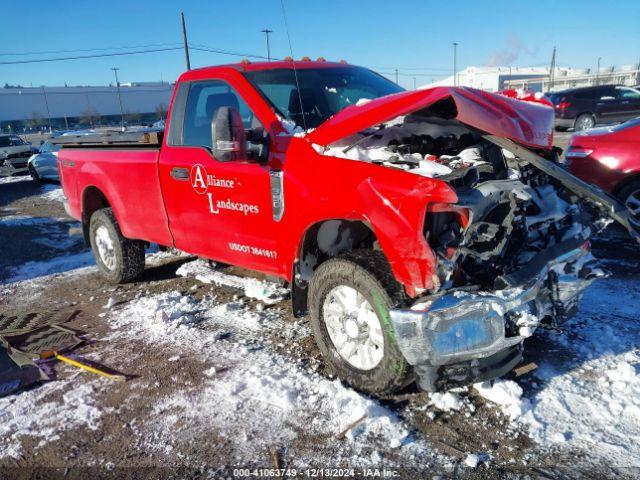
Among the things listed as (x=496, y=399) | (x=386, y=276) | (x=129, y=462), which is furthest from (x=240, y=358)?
(x=496, y=399)

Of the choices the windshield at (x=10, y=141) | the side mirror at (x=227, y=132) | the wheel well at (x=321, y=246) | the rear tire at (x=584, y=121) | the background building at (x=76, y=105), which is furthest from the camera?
the background building at (x=76, y=105)

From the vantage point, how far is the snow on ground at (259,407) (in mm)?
2775

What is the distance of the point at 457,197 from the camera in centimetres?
262

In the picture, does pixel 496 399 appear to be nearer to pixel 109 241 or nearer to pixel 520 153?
pixel 520 153

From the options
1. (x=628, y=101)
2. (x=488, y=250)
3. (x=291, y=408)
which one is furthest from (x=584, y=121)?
(x=291, y=408)

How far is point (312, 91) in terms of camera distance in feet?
13.6

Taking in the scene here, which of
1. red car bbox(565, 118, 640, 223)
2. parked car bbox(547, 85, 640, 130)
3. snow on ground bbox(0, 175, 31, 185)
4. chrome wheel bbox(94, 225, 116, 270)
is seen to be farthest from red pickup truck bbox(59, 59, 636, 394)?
parked car bbox(547, 85, 640, 130)

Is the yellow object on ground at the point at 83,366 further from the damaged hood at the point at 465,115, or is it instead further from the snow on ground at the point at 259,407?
the damaged hood at the point at 465,115

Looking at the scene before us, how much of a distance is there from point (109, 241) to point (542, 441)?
4.79m

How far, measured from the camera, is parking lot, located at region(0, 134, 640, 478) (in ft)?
8.66

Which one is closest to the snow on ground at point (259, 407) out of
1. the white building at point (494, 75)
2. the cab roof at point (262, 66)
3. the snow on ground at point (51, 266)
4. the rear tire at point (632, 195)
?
the cab roof at point (262, 66)

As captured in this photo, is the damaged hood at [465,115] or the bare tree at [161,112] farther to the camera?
the bare tree at [161,112]

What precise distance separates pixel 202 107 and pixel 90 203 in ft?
7.81

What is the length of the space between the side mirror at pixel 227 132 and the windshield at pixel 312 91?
1.64 ft
